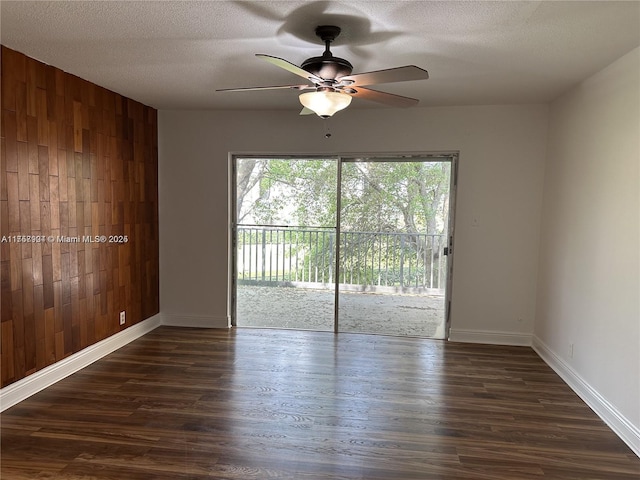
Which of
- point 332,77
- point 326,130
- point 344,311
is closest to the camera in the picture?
point 332,77

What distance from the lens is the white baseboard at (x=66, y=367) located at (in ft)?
9.23

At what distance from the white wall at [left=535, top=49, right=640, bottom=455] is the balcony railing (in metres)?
1.16

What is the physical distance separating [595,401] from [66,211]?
161 inches

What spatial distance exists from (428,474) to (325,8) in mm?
2452

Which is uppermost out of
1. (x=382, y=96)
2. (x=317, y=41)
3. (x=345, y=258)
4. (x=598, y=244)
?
(x=317, y=41)

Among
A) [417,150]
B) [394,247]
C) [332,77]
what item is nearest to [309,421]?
[332,77]

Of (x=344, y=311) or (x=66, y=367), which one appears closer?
(x=66, y=367)

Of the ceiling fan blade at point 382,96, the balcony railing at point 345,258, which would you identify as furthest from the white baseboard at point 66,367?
the ceiling fan blade at point 382,96

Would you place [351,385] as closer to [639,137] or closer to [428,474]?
[428,474]

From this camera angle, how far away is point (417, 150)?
4.31 m

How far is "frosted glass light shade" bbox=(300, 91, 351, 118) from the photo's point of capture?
7.84 ft

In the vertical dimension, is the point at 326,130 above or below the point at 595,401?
above

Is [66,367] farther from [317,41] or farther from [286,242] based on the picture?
[317,41]

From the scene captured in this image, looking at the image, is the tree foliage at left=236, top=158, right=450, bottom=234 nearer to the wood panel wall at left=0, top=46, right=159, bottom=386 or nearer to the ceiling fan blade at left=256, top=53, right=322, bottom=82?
the wood panel wall at left=0, top=46, right=159, bottom=386
